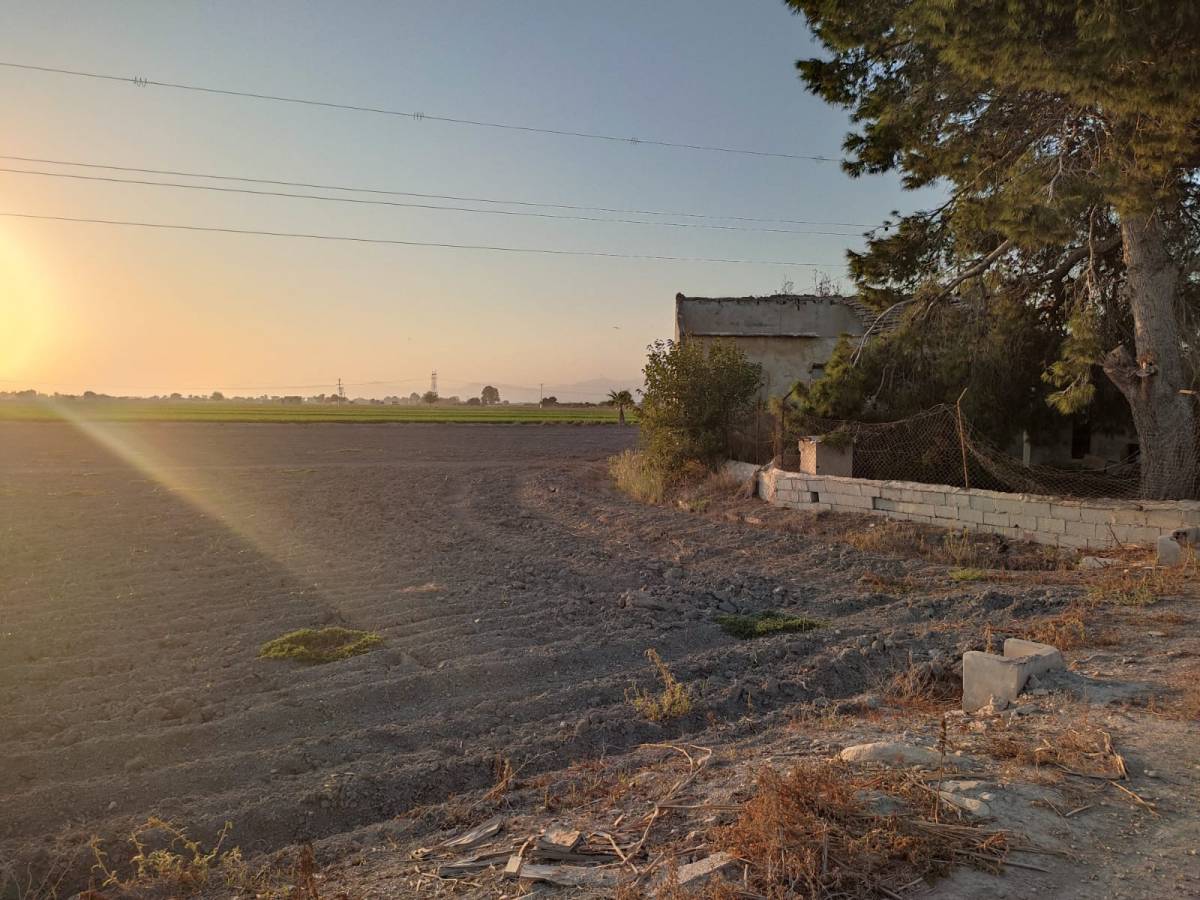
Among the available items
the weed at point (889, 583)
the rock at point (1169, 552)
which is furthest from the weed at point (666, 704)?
the rock at point (1169, 552)

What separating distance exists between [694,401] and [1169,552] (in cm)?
1010

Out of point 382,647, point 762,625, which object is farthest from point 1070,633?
point 382,647

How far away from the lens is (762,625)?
7.73 meters

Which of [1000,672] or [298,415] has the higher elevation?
[298,415]

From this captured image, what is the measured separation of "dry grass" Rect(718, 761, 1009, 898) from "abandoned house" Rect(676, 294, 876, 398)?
2214 centimetres

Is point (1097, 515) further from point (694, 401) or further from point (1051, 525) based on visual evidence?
point (694, 401)

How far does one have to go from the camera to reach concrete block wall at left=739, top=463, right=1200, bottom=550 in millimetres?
10297

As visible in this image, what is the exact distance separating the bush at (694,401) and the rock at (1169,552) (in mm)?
9626

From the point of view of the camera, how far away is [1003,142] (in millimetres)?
13078

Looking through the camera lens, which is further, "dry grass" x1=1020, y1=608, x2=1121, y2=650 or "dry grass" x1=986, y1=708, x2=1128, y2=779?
"dry grass" x1=1020, y1=608, x2=1121, y2=650

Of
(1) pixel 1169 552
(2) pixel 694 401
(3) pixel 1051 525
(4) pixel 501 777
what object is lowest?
(4) pixel 501 777

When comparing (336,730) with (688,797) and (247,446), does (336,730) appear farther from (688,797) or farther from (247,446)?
(247,446)

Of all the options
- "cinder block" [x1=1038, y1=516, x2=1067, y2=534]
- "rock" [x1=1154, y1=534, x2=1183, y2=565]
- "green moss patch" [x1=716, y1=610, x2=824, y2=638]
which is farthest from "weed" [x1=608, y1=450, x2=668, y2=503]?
"rock" [x1=1154, y1=534, x2=1183, y2=565]

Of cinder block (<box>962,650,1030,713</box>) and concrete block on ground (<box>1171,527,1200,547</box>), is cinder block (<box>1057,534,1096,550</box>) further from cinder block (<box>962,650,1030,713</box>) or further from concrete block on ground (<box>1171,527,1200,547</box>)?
cinder block (<box>962,650,1030,713</box>)
